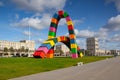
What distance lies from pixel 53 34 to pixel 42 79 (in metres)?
47.4

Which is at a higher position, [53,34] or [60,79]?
[53,34]

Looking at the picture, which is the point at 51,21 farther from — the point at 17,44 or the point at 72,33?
the point at 17,44

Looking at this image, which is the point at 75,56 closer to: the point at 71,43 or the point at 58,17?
the point at 71,43

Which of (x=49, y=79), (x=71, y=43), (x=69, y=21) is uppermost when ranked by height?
(x=69, y=21)

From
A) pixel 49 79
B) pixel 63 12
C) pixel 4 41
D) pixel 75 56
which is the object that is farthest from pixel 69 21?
pixel 4 41

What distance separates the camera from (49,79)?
14.3 m

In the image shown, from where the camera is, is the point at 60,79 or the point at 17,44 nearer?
the point at 60,79

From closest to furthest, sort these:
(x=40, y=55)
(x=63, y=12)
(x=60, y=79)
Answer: (x=60, y=79) → (x=40, y=55) → (x=63, y=12)

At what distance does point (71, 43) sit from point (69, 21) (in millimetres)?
6398

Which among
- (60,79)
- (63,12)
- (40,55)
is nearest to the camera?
A: (60,79)

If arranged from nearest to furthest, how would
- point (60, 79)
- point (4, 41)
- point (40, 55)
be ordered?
point (60, 79) < point (40, 55) < point (4, 41)

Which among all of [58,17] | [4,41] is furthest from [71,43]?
[4,41]

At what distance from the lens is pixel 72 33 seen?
61.1 m

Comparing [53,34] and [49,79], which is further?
[53,34]
